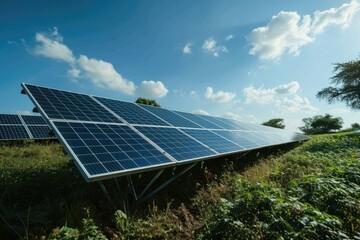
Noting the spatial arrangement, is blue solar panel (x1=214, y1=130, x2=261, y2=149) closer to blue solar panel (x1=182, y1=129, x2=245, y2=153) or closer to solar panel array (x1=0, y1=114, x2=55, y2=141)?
blue solar panel (x1=182, y1=129, x2=245, y2=153)

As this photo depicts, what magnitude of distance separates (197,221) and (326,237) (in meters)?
2.44

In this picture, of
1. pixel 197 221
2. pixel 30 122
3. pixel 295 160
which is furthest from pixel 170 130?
pixel 30 122

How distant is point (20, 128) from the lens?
1516 centimetres

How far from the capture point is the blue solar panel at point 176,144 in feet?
18.9

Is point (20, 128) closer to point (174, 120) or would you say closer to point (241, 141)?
point (174, 120)

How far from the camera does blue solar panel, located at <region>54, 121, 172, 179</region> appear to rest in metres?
3.85

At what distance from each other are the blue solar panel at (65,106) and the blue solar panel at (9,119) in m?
11.5

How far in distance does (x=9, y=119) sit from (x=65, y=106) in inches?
551

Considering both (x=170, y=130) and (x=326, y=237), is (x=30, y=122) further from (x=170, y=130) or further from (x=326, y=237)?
(x=326, y=237)

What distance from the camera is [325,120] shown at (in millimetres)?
65562

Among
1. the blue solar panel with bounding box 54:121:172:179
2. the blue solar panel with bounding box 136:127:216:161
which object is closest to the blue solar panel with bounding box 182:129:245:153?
the blue solar panel with bounding box 136:127:216:161

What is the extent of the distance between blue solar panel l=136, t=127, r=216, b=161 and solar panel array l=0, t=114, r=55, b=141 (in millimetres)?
9185

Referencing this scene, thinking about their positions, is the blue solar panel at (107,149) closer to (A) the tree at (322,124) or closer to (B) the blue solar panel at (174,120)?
(B) the blue solar panel at (174,120)

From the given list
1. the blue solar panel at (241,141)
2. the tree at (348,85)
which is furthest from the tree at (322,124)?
the blue solar panel at (241,141)
